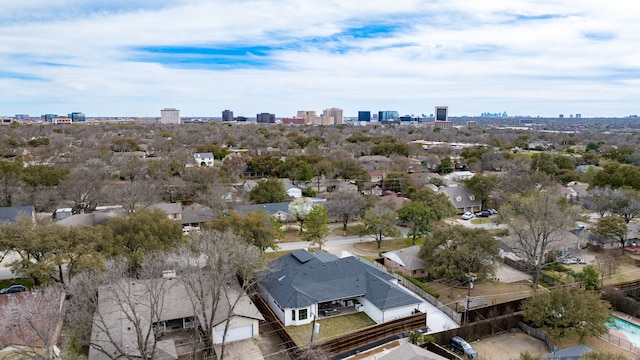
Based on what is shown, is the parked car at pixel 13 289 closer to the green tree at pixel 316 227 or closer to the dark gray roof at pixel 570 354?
the green tree at pixel 316 227

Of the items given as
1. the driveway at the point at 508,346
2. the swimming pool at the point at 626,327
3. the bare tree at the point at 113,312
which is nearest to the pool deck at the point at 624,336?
the swimming pool at the point at 626,327

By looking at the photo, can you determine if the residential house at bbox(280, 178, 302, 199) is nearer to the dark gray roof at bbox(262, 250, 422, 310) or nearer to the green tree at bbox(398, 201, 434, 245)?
the green tree at bbox(398, 201, 434, 245)

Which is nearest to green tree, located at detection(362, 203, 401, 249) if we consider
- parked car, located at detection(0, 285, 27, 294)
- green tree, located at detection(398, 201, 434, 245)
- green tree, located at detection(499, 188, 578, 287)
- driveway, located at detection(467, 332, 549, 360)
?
green tree, located at detection(398, 201, 434, 245)

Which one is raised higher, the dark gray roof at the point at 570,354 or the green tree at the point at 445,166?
the green tree at the point at 445,166

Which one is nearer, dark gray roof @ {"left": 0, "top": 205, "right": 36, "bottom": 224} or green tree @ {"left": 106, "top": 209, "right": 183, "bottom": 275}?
green tree @ {"left": 106, "top": 209, "right": 183, "bottom": 275}

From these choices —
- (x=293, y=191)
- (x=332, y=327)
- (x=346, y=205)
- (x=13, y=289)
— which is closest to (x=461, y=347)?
(x=332, y=327)

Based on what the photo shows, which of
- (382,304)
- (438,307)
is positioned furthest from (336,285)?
(438,307)

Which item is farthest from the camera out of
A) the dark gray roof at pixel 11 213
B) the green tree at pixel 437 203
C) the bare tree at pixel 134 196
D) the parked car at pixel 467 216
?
the parked car at pixel 467 216

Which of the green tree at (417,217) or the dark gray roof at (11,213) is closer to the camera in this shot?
the green tree at (417,217)
